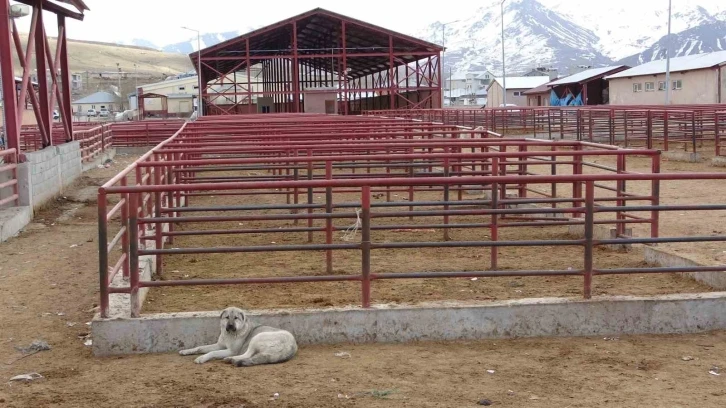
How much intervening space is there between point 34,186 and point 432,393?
36.6 ft

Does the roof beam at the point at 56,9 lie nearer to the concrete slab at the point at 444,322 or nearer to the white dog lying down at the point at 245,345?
the concrete slab at the point at 444,322

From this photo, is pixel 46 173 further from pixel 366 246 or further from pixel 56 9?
pixel 366 246

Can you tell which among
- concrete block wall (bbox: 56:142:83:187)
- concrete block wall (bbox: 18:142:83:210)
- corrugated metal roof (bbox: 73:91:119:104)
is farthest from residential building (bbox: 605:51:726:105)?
corrugated metal roof (bbox: 73:91:119:104)

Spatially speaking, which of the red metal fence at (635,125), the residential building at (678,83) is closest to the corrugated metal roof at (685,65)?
the residential building at (678,83)

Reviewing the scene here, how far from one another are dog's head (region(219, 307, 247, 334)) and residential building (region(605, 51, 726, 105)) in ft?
144

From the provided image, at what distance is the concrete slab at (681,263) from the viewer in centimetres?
805

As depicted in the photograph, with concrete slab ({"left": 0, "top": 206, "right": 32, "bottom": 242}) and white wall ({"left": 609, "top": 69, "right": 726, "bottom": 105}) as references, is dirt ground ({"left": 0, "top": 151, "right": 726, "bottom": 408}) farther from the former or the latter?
white wall ({"left": 609, "top": 69, "right": 726, "bottom": 105})

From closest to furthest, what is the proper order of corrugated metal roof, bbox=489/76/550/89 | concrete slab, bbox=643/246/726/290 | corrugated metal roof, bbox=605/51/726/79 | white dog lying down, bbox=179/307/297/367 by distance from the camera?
white dog lying down, bbox=179/307/297/367 → concrete slab, bbox=643/246/726/290 → corrugated metal roof, bbox=605/51/726/79 → corrugated metal roof, bbox=489/76/550/89

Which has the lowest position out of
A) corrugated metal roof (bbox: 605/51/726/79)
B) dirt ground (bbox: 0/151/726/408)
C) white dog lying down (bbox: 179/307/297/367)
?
dirt ground (bbox: 0/151/726/408)

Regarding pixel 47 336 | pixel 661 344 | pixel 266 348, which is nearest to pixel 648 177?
pixel 661 344

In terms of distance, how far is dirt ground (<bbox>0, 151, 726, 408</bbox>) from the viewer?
A: 5.25 metres

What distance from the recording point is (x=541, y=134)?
35781 mm

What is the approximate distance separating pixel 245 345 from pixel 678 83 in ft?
159

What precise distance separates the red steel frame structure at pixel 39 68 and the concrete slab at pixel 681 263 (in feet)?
33.6
